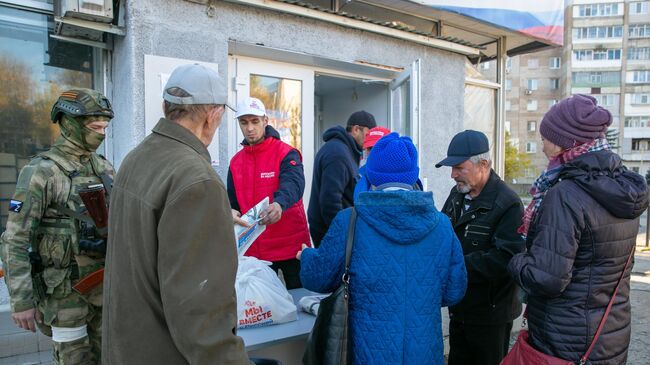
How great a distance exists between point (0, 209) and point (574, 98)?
14.5ft

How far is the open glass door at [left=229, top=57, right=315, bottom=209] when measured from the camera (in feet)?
15.1

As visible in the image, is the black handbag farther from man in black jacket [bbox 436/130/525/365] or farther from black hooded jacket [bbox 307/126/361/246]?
black hooded jacket [bbox 307/126/361/246]

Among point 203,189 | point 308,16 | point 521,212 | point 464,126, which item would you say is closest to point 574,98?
point 521,212

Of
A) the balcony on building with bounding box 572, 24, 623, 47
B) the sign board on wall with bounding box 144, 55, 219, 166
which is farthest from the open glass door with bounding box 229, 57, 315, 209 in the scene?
the balcony on building with bounding box 572, 24, 623, 47

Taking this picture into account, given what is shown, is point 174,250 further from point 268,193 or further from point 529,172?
point 529,172

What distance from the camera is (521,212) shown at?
2.40m

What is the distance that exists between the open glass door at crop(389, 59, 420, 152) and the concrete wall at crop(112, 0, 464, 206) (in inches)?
14.8

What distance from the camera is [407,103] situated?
5293 millimetres

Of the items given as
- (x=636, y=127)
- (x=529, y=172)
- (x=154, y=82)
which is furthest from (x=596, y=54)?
(x=154, y=82)

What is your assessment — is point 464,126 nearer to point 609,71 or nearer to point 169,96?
point 169,96

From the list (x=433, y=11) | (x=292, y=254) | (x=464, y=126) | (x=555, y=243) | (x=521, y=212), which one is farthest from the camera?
(x=464, y=126)

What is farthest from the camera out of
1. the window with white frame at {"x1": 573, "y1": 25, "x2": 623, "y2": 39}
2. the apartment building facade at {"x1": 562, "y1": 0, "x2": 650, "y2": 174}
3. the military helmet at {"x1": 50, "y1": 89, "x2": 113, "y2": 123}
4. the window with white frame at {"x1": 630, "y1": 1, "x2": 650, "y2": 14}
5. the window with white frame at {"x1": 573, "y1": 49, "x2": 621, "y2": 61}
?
the window with white frame at {"x1": 573, "y1": 25, "x2": 623, "y2": 39}

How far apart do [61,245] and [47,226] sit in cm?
14

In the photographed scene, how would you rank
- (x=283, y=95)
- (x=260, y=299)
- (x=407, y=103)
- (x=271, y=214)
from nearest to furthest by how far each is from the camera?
(x=260, y=299)
(x=271, y=214)
(x=283, y=95)
(x=407, y=103)
